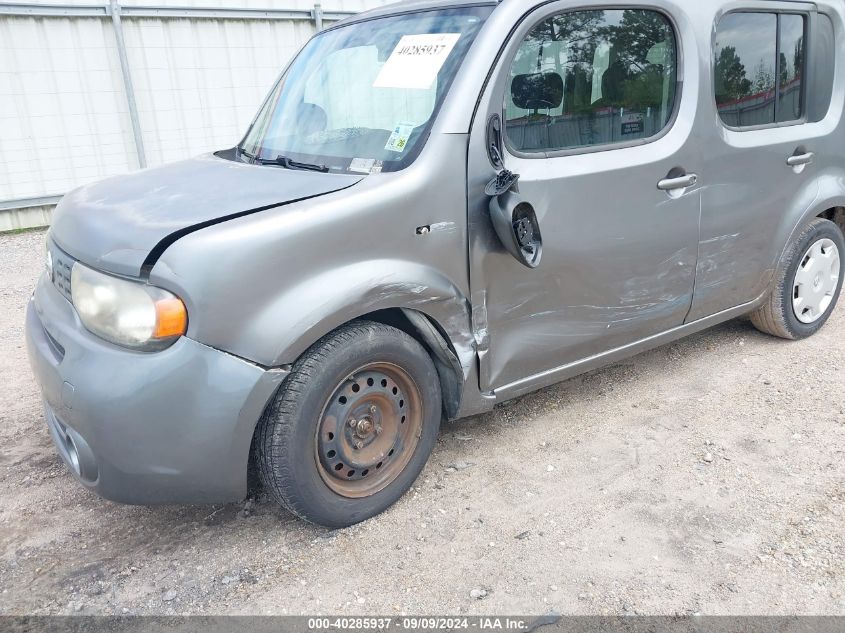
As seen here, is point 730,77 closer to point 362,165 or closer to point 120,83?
point 362,165

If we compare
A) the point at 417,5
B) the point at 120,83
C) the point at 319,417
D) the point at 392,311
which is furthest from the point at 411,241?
the point at 120,83

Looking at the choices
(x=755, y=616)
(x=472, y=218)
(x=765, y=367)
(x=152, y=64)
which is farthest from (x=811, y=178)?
(x=152, y=64)

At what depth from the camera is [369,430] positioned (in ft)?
8.49

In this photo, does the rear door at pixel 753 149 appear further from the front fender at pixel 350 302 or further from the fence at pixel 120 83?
the fence at pixel 120 83

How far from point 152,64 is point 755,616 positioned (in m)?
8.74

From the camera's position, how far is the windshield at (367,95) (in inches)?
104

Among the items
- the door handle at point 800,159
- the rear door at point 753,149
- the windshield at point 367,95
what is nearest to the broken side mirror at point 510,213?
the windshield at point 367,95

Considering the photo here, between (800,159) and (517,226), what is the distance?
2056 mm

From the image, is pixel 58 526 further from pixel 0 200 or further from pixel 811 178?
pixel 0 200

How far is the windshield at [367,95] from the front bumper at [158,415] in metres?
0.99

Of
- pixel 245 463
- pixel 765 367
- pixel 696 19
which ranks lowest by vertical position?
pixel 765 367

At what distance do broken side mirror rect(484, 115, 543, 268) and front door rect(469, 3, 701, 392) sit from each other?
0.14 feet

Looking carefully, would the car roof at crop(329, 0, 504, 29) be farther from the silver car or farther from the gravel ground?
the gravel ground

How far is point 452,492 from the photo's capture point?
9.32ft
